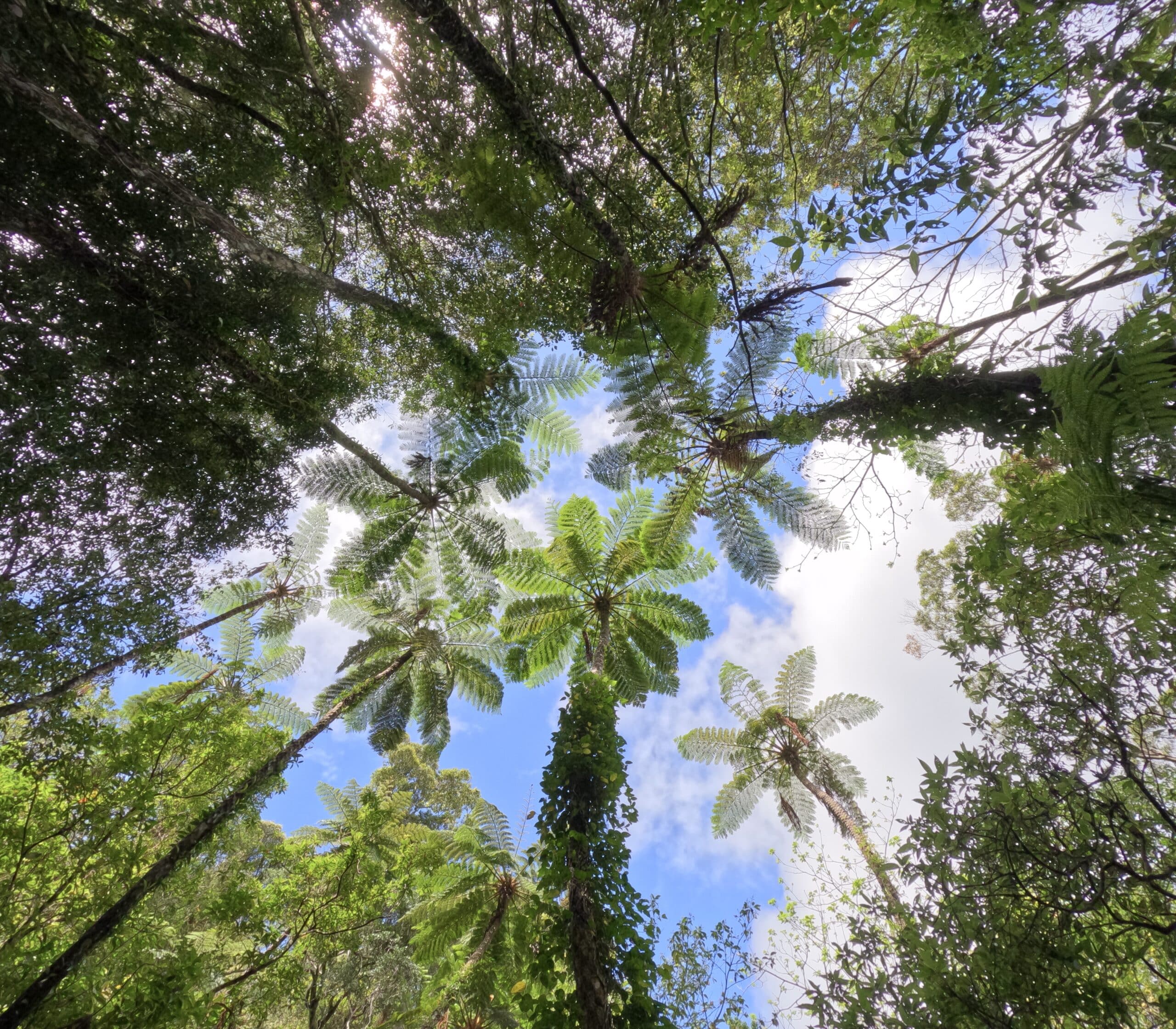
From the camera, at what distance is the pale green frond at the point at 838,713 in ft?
30.7

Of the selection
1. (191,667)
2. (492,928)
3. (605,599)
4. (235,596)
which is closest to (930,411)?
(605,599)

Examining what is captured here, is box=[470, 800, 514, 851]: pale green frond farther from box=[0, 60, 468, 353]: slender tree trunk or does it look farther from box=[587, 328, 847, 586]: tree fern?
box=[0, 60, 468, 353]: slender tree trunk

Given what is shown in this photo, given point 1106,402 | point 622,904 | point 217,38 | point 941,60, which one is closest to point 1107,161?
point 941,60

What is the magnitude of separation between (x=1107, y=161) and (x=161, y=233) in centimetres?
601

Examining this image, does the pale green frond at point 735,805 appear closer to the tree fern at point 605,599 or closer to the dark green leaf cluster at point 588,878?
the tree fern at point 605,599

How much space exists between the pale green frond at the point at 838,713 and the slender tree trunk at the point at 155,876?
333 inches

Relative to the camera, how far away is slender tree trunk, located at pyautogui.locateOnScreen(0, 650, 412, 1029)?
321cm

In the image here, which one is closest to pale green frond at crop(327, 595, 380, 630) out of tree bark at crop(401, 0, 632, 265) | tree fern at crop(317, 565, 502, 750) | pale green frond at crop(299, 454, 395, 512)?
tree fern at crop(317, 565, 502, 750)

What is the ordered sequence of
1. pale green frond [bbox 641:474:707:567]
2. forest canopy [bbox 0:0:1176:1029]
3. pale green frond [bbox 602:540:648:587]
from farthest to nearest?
1. pale green frond [bbox 602:540:648:587]
2. pale green frond [bbox 641:474:707:567]
3. forest canopy [bbox 0:0:1176:1029]

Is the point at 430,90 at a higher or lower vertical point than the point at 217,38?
higher

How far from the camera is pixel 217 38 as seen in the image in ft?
14.5

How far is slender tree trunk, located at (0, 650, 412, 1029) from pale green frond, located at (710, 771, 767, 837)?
7.30 meters

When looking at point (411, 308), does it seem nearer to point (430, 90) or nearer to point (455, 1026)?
point (430, 90)

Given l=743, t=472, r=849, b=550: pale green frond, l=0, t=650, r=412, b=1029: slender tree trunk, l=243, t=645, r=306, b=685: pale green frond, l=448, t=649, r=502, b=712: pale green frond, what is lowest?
l=0, t=650, r=412, b=1029: slender tree trunk
